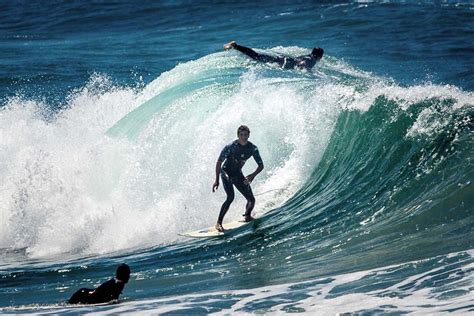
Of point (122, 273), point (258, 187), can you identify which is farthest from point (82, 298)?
point (258, 187)

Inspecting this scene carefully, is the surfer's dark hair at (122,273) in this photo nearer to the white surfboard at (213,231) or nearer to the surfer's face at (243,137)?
the white surfboard at (213,231)

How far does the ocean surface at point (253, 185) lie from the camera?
923cm

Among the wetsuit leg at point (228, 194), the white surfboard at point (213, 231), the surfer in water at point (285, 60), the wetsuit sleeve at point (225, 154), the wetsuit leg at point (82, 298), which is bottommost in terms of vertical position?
the wetsuit leg at point (82, 298)

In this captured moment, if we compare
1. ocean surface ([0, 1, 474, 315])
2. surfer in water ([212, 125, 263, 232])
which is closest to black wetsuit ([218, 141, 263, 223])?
surfer in water ([212, 125, 263, 232])

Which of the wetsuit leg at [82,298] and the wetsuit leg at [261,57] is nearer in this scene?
the wetsuit leg at [82,298]

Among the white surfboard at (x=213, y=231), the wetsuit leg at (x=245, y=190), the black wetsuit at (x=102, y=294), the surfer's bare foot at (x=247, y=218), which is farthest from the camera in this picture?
the surfer's bare foot at (x=247, y=218)

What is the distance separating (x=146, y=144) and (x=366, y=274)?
7.80 metres

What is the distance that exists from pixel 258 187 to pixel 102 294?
6.06 metres

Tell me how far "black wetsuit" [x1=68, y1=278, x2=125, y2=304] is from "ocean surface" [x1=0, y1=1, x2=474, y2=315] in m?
0.19

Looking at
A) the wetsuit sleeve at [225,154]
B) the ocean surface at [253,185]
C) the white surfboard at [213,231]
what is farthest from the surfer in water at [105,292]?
the wetsuit sleeve at [225,154]

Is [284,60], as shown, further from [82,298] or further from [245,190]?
[82,298]

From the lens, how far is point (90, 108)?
20969 millimetres

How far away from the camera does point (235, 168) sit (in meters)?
12.8

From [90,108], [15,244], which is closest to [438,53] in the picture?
[90,108]
